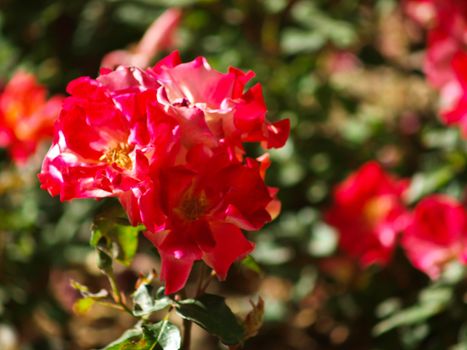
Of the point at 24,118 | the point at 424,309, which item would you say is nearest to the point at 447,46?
the point at 424,309

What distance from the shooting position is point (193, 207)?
1.01m

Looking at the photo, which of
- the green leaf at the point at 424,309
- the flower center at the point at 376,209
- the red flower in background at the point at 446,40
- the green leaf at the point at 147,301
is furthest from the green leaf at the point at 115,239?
the red flower in background at the point at 446,40

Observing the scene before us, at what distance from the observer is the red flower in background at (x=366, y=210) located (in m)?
1.84

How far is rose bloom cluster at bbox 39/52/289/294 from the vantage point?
97cm

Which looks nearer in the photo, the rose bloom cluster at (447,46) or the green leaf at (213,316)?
the green leaf at (213,316)

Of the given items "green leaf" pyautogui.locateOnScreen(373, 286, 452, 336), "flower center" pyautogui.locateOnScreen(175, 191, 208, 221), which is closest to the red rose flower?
"flower center" pyautogui.locateOnScreen(175, 191, 208, 221)

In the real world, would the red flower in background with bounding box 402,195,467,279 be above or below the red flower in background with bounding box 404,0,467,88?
below

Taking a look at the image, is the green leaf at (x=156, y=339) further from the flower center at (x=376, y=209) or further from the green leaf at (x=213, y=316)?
the flower center at (x=376, y=209)

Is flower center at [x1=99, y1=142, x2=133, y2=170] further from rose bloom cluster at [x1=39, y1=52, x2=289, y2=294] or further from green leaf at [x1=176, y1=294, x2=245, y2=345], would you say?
green leaf at [x1=176, y1=294, x2=245, y2=345]

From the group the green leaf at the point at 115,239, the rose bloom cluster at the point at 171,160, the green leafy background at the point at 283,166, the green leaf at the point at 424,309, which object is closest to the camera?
the rose bloom cluster at the point at 171,160

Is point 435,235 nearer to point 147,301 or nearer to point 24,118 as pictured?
point 147,301

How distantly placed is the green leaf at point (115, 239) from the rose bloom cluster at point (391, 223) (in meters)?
0.70

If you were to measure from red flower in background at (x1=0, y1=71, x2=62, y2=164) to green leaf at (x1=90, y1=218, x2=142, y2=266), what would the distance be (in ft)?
2.59

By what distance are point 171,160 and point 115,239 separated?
20 cm
